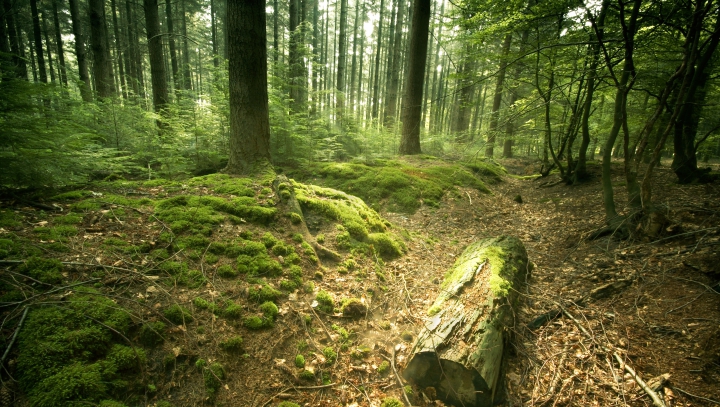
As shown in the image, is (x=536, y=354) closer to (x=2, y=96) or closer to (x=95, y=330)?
(x=95, y=330)

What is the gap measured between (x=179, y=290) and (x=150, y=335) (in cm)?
55

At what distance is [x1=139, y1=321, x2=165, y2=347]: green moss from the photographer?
2.41 meters

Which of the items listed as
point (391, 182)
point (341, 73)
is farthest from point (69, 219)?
point (341, 73)

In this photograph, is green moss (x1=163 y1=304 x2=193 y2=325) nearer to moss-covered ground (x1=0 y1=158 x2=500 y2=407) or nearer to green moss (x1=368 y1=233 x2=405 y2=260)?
moss-covered ground (x1=0 y1=158 x2=500 y2=407)

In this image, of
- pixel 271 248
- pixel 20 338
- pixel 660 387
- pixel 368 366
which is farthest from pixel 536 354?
pixel 20 338

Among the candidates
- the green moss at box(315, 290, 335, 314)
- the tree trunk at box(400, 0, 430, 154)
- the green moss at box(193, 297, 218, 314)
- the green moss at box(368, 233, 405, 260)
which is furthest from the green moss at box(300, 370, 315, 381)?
the tree trunk at box(400, 0, 430, 154)

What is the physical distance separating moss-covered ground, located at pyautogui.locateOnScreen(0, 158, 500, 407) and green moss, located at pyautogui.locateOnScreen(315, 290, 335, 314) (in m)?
0.01

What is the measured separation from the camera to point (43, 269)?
253 centimetres

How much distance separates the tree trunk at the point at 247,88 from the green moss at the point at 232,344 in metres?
3.87

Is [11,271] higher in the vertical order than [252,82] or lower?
lower

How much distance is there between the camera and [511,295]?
12.1 ft

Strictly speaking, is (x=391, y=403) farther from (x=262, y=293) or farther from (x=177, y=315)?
(x=177, y=315)

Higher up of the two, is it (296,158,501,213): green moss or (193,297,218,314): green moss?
(296,158,501,213): green moss

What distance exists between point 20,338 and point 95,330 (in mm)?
384
